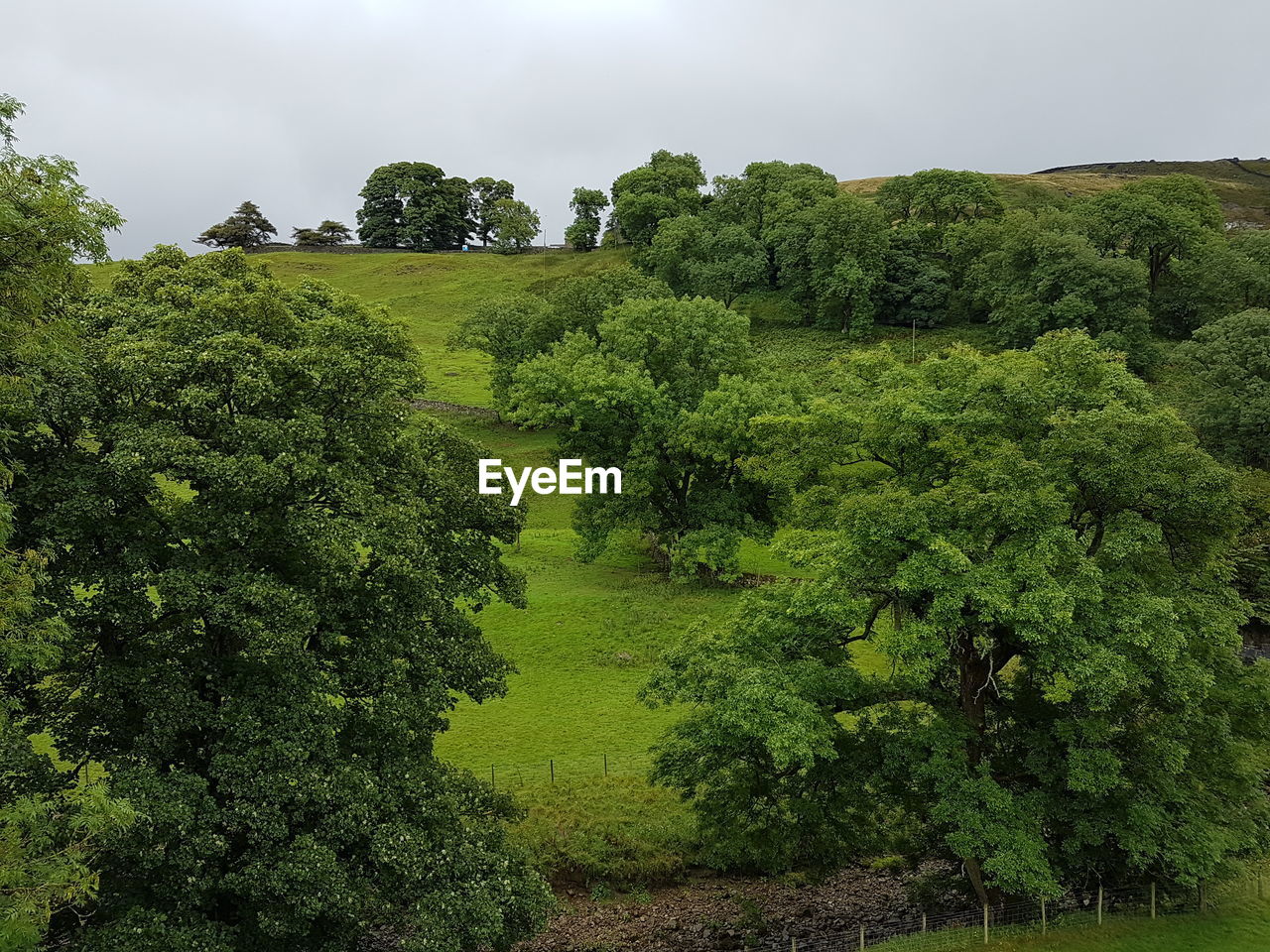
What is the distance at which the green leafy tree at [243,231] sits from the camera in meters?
131

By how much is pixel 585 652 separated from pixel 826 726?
19.7 m

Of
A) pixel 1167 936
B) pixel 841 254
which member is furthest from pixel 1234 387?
pixel 841 254

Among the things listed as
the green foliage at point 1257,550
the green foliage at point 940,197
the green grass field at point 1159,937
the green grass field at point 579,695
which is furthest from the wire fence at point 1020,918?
the green foliage at point 940,197

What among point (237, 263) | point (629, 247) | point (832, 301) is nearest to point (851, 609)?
point (237, 263)

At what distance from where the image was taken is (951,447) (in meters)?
21.8

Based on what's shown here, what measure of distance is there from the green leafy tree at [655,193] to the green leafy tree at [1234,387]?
70.5 meters

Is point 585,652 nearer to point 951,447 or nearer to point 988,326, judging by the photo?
point 951,447

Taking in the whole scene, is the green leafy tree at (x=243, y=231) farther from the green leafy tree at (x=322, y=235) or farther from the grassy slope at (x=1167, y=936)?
the grassy slope at (x=1167, y=936)

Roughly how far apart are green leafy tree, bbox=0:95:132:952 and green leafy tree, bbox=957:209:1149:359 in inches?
2720

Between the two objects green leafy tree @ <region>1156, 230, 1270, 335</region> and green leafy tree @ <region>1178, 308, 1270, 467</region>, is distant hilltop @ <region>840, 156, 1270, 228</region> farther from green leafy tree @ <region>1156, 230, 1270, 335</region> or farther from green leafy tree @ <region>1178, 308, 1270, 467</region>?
green leafy tree @ <region>1178, 308, 1270, 467</region>

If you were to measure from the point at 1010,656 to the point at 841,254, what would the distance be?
68.4m

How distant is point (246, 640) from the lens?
16.2 meters

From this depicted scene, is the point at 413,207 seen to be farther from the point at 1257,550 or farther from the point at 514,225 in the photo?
the point at 1257,550

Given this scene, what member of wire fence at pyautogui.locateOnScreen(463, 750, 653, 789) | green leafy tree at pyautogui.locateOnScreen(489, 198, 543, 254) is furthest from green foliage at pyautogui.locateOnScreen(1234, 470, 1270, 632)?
green leafy tree at pyautogui.locateOnScreen(489, 198, 543, 254)
